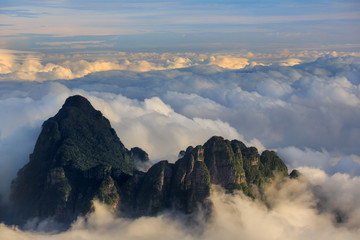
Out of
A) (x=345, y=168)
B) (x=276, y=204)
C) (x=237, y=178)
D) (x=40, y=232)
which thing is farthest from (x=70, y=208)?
(x=345, y=168)

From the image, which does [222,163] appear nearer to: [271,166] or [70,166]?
[271,166]

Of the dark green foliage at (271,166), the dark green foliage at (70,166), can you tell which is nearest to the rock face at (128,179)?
the dark green foliage at (271,166)

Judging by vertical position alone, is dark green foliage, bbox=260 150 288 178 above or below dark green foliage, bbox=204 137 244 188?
below

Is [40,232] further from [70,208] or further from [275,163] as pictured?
[275,163]

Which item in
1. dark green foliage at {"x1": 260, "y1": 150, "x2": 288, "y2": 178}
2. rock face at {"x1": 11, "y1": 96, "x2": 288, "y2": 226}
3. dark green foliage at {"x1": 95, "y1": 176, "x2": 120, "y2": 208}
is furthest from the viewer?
dark green foliage at {"x1": 260, "y1": 150, "x2": 288, "y2": 178}

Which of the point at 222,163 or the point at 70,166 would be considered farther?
the point at 70,166

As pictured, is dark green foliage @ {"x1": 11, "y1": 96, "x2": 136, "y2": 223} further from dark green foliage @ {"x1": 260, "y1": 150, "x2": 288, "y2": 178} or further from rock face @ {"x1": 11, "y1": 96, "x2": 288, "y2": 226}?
dark green foliage @ {"x1": 260, "y1": 150, "x2": 288, "y2": 178}

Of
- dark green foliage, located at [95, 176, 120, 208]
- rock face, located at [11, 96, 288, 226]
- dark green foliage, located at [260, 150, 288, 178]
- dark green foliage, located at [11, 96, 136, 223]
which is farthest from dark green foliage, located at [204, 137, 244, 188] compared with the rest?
dark green foliage, located at [11, 96, 136, 223]

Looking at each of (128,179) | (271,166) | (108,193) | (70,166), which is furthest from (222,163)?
(70,166)

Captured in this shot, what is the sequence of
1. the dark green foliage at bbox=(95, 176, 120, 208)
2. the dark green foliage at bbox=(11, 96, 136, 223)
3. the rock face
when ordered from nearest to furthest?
the dark green foliage at bbox=(95, 176, 120, 208)
the rock face
the dark green foliage at bbox=(11, 96, 136, 223)
